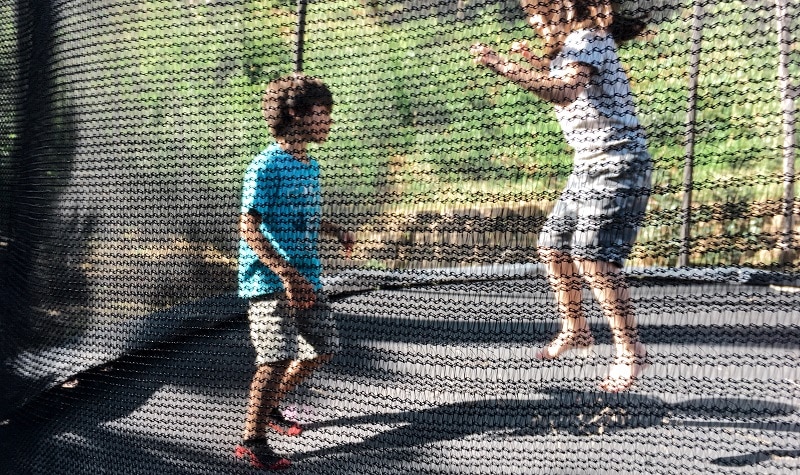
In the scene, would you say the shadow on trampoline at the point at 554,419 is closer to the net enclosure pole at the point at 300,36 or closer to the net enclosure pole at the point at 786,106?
the net enclosure pole at the point at 786,106

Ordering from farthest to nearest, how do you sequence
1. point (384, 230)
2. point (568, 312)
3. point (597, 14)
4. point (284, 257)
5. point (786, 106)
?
point (284, 257) < point (568, 312) < point (384, 230) < point (597, 14) < point (786, 106)

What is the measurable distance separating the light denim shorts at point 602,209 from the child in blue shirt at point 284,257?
40cm

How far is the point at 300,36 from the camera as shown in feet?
3.83

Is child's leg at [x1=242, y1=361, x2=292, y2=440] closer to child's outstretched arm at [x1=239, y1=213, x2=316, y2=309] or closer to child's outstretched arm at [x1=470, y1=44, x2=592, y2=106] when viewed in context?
child's outstretched arm at [x1=239, y1=213, x2=316, y2=309]

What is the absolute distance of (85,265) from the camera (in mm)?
1447

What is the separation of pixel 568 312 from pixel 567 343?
76 millimetres

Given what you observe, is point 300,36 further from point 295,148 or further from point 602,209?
point 602,209

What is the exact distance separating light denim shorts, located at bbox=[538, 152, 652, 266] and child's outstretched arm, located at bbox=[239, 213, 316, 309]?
0.57 metres

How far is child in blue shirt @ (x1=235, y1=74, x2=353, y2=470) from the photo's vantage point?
4.01ft

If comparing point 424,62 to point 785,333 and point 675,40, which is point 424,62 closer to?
point 675,40

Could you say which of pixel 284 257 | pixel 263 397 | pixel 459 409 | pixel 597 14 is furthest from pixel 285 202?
pixel 597 14

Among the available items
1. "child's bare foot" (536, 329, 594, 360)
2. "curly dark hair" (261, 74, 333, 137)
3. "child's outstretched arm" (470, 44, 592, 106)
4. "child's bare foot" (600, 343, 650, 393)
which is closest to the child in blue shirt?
"curly dark hair" (261, 74, 333, 137)

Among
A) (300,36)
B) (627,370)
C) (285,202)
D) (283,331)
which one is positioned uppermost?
(300,36)

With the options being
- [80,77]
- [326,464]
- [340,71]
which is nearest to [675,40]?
[340,71]
